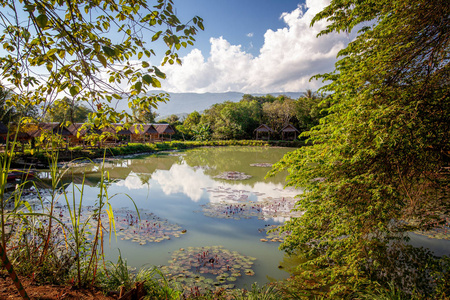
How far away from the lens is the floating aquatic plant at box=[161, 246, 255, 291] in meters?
2.97

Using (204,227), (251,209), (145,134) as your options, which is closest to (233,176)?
(251,209)

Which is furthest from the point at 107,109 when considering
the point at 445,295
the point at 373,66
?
the point at 445,295

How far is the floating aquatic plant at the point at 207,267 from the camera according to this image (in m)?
2.97

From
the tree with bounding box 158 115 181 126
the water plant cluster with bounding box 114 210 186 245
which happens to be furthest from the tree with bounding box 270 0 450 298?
the tree with bounding box 158 115 181 126

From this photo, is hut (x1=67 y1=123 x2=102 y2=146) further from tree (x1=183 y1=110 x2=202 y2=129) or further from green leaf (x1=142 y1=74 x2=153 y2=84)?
tree (x1=183 y1=110 x2=202 y2=129)

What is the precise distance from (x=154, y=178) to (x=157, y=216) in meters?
4.43

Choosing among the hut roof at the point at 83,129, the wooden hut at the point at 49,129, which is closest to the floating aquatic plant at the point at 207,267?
the hut roof at the point at 83,129

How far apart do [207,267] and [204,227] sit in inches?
60.5

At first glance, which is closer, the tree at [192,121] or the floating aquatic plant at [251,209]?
the floating aquatic plant at [251,209]

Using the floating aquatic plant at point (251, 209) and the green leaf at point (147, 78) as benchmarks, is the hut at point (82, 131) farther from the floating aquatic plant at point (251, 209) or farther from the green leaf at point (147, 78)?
the floating aquatic plant at point (251, 209)

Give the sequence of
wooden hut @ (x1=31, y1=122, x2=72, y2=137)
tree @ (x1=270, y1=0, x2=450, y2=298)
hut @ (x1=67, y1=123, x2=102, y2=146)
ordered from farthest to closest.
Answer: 1. tree @ (x1=270, y1=0, x2=450, y2=298)
2. hut @ (x1=67, y1=123, x2=102, y2=146)
3. wooden hut @ (x1=31, y1=122, x2=72, y2=137)

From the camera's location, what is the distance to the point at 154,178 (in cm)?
961

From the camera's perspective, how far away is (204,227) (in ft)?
15.9

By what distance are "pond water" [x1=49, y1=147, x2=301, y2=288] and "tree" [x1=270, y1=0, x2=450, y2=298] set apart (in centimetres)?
103
